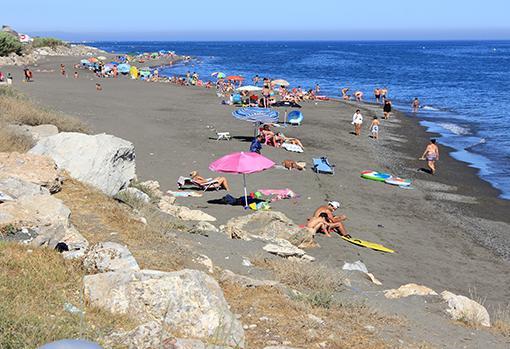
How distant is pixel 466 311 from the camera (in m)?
8.18

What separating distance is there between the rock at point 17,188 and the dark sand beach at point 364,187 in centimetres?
495

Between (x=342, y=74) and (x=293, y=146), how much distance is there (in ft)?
161

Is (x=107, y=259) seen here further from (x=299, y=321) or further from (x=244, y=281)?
(x=299, y=321)

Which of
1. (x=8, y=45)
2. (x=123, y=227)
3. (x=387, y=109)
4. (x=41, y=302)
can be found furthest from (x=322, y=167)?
(x=8, y=45)

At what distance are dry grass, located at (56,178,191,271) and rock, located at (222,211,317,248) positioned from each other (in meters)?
1.62

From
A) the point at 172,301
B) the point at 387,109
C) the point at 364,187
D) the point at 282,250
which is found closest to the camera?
the point at 172,301

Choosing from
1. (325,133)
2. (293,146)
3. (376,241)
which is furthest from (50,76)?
(376,241)

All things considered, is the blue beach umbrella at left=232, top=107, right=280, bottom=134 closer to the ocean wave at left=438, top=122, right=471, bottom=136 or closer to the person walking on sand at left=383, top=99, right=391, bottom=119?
the ocean wave at left=438, top=122, right=471, bottom=136

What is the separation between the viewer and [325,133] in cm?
2703

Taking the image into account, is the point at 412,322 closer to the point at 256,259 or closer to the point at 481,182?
the point at 256,259

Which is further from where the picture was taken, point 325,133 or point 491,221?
point 325,133

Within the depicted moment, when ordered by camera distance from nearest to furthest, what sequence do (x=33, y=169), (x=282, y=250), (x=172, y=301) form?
(x=172, y=301) < (x=33, y=169) < (x=282, y=250)

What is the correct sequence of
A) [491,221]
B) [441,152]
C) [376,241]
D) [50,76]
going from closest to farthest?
1. [376,241]
2. [491,221]
3. [441,152]
4. [50,76]

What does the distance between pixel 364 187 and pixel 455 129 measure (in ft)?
53.1
